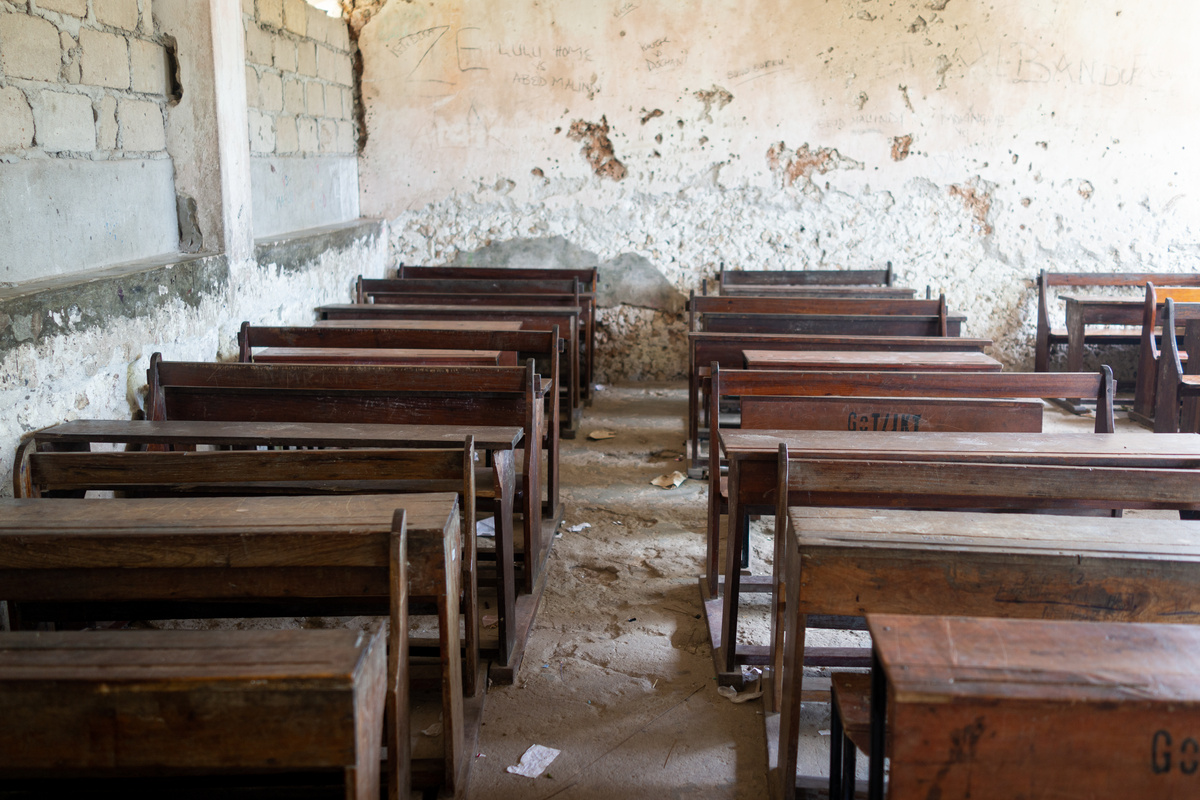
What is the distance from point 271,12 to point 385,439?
12.1 ft

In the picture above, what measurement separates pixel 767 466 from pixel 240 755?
1562 millimetres

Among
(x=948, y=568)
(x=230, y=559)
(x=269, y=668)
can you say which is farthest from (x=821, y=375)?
(x=269, y=668)

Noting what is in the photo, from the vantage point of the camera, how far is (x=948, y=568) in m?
1.60

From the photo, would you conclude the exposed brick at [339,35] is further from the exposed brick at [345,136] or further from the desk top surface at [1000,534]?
the desk top surface at [1000,534]

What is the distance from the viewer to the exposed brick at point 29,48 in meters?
2.99

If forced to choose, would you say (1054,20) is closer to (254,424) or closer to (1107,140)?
(1107,140)

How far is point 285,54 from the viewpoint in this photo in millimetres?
5398

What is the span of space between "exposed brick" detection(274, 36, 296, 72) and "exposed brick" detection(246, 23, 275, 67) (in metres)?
0.07

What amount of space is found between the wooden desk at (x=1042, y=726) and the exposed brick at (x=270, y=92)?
4861 mm

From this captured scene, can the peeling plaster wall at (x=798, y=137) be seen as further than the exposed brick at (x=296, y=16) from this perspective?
Yes

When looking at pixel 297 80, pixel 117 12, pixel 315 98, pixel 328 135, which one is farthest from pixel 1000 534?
pixel 328 135

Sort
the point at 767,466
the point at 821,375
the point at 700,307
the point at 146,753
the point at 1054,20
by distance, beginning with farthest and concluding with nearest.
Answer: the point at 1054,20 → the point at 700,307 → the point at 821,375 → the point at 767,466 → the point at 146,753

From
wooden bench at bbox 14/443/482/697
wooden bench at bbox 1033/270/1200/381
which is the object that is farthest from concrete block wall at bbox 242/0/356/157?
wooden bench at bbox 1033/270/1200/381

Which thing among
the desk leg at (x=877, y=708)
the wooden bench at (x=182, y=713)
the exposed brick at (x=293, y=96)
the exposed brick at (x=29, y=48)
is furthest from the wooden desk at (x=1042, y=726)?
the exposed brick at (x=293, y=96)
